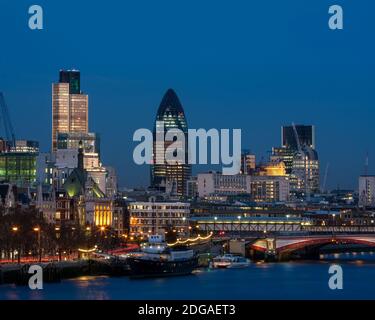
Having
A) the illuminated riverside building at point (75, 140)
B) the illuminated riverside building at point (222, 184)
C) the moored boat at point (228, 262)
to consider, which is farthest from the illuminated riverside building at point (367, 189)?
the moored boat at point (228, 262)

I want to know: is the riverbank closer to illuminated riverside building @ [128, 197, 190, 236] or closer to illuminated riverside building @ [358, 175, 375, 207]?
illuminated riverside building @ [128, 197, 190, 236]

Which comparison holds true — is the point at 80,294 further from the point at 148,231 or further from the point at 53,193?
the point at 148,231

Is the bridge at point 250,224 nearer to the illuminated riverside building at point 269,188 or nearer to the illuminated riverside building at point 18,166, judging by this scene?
the illuminated riverside building at point 18,166

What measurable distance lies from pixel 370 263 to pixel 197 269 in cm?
923

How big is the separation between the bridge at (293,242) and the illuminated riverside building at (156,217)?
1252 centimetres

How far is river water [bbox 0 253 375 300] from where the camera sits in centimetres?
4216

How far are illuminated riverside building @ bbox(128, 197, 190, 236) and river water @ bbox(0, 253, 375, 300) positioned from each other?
31.6 meters

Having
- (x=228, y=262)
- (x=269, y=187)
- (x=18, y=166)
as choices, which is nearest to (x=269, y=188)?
(x=269, y=187)

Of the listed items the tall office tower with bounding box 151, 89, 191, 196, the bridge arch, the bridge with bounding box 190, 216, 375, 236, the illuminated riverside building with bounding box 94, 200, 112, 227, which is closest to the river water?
the bridge arch

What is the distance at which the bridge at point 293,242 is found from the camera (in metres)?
74.2

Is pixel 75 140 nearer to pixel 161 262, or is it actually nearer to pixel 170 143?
pixel 170 143

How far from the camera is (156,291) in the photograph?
45531 mm

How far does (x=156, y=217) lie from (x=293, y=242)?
17.3 metres
